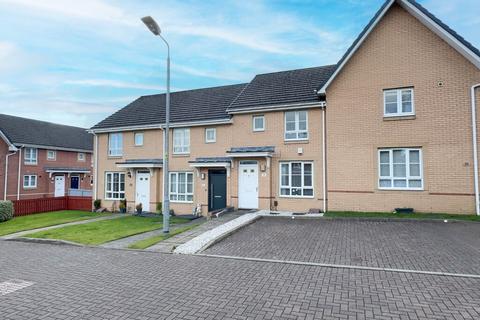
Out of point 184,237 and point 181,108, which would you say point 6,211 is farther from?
point 184,237

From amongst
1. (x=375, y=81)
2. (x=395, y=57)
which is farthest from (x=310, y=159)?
(x=395, y=57)

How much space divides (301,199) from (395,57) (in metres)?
8.53

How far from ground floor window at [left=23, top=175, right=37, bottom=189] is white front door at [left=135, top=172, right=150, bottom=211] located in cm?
1536

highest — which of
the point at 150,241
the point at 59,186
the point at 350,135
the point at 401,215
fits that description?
the point at 350,135

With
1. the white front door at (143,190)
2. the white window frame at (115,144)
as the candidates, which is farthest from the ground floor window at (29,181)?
the white front door at (143,190)

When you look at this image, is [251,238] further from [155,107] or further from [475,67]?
[155,107]

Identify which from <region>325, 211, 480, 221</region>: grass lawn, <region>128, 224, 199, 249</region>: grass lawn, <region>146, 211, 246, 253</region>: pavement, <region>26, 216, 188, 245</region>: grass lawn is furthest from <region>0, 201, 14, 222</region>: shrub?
<region>325, 211, 480, 221</region>: grass lawn

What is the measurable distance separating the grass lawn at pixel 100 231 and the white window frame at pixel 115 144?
22.1ft

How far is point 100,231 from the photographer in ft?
47.1

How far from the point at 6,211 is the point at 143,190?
8.46 m

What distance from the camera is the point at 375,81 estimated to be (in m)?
15.5

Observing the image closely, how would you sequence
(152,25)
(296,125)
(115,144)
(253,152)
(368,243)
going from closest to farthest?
1. (368,243)
2. (152,25)
3. (253,152)
4. (296,125)
5. (115,144)

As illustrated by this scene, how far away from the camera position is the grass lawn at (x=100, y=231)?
12.6 metres

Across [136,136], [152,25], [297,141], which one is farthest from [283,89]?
[136,136]
